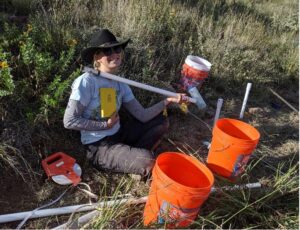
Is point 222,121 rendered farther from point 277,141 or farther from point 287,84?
point 287,84

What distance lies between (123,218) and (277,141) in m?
2.34

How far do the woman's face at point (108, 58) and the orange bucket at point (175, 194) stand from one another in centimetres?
82

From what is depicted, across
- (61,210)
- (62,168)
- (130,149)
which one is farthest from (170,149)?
(61,210)

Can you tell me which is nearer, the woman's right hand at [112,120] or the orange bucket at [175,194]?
the orange bucket at [175,194]

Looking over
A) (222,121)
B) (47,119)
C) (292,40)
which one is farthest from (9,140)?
(292,40)

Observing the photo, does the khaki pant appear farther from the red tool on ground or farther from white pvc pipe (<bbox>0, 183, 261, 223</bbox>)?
white pvc pipe (<bbox>0, 183, 261, 223</bbox>)

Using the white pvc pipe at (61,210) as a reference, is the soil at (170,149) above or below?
below

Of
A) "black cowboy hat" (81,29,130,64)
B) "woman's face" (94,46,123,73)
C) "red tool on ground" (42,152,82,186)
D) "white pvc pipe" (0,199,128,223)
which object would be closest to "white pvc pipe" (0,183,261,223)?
"white pvc pipe" (0,199,128,223)

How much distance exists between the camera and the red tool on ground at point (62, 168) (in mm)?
2865

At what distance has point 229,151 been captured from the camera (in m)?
3.02

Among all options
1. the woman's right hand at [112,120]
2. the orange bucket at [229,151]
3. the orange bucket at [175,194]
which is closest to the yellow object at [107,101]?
the woman's right hand at [112,120]

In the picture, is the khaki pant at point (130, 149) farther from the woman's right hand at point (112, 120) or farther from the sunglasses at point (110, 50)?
the sunglasses at point (110, 50)

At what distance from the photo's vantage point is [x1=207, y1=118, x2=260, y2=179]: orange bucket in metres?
2.97

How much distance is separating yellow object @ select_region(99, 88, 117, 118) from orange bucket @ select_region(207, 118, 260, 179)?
86 centimetres
